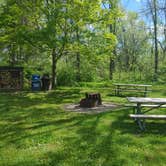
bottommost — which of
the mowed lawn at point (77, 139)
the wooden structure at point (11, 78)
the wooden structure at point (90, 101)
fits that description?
the mowed lawn at point (77, 139)

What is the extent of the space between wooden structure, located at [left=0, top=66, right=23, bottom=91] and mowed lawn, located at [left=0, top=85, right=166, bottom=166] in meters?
5.57

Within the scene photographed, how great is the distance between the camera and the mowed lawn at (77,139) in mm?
5488

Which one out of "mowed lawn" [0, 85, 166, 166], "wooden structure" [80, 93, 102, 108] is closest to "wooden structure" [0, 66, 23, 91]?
"mowed lawn" [0, 85, 166, 166]

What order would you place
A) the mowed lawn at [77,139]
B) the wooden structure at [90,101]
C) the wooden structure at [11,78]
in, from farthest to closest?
1. the wooden structure at [11,78]
2. the wooden structure at [90,101]
3. the mowed lawn at [77,139]

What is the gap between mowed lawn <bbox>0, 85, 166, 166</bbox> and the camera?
18.0 feet

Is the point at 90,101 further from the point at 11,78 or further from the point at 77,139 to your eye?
the point at 11,78

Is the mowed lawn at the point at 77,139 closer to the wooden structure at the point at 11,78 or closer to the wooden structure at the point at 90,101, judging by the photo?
the wooden structure at the point at 90,101

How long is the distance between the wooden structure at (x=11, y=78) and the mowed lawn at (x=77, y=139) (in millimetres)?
5570

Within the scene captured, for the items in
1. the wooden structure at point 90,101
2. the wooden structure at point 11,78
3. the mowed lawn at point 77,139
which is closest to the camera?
the mowed lawn at point 77,139

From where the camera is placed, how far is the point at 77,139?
6.75 metres

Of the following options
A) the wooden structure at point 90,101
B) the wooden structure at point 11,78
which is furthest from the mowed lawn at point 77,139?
the wooden structure at point 11,78

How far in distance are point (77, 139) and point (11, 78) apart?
390 inches

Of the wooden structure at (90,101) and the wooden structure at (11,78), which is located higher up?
the wooden structure at (11,78)

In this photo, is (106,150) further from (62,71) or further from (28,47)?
(62,71)
